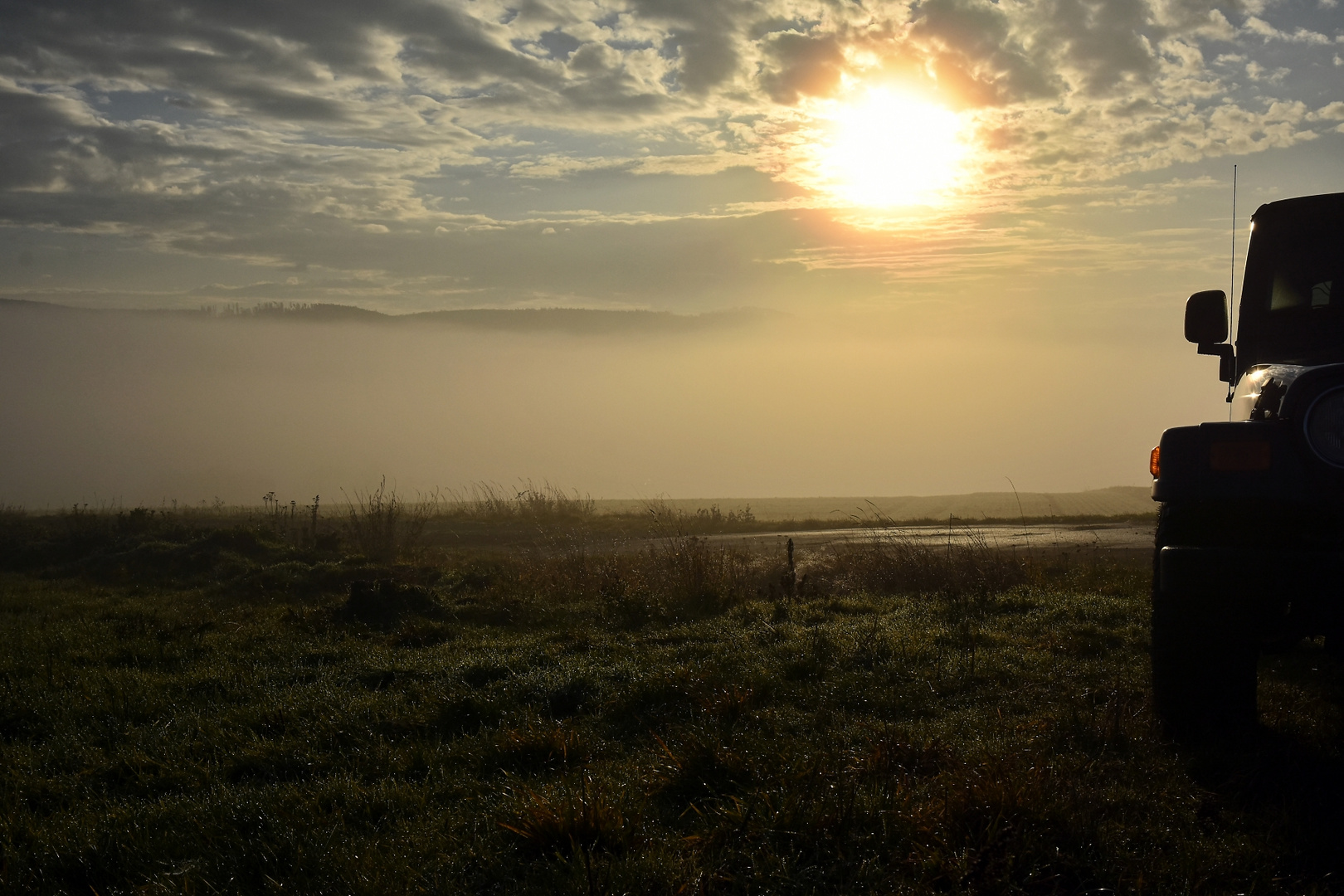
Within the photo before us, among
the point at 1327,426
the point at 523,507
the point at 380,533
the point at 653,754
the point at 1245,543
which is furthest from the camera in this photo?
the point at 523,507

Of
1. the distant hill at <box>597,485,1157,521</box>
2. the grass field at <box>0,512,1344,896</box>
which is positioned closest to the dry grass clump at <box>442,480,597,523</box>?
the distant hill at <box>597,485,1157,521</box>

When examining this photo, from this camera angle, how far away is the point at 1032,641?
8.23 m

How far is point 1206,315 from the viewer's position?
20.6 ft

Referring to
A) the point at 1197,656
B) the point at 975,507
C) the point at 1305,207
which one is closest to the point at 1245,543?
the point at 1197,656

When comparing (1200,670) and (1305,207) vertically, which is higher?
(1305,207)

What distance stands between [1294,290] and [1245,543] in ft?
8.36

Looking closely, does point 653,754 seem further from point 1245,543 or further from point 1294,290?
point 1294,290

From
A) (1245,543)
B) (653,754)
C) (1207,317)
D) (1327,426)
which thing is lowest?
(653,754)

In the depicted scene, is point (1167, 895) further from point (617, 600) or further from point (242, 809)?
point (617, 600)

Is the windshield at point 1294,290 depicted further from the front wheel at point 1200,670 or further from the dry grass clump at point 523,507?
the dry grass clump at point 523,507

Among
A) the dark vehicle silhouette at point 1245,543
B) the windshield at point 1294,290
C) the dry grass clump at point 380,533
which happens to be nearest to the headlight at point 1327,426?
the dark vehicle silhouette at point 1245,543

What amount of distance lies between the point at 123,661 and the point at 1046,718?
8.13m

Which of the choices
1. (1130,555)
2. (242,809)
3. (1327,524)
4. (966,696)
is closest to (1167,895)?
(1327,524)

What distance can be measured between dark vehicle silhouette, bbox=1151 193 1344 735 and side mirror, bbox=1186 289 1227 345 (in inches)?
34.4
